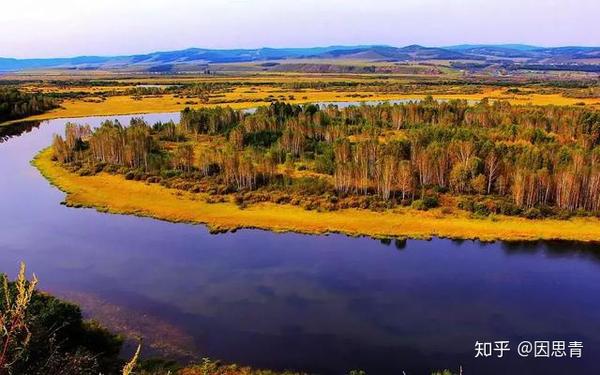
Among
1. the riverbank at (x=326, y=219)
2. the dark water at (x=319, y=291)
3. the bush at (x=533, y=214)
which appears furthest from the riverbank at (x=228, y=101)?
the bush at (x=533, y=214)

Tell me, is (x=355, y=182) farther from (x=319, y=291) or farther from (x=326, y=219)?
(x=319, y=291)

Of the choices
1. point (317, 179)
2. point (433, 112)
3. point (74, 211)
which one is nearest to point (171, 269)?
point (74, 211)

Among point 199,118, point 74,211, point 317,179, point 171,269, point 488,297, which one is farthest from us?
point 199,118

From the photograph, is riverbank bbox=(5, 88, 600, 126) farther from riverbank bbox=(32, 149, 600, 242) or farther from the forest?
riverbank bbox=(32, 149, 600, 242)

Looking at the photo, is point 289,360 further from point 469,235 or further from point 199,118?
point 199,118

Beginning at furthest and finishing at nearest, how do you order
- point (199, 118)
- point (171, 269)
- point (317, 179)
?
point (199, 118) → point (317, 179) → point (171, 269)
